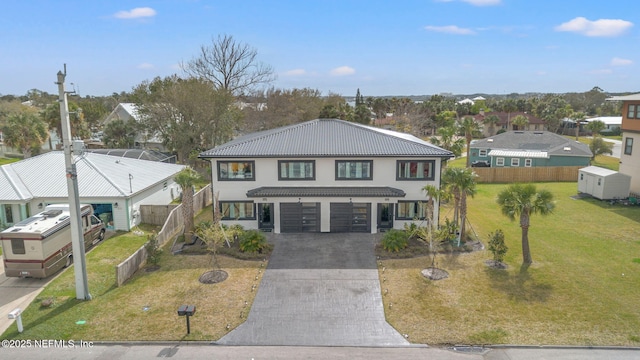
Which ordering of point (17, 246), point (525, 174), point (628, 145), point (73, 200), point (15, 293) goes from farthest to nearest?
point (525, 174)
point (628, 145)
point (17, 246)
point (15, 293)
point (73, 200)

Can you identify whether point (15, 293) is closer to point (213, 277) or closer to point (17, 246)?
point (17, 246)

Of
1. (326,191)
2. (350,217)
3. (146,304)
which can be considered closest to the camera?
(146,304)

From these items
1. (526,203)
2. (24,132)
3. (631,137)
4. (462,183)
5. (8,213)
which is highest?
(24,132)

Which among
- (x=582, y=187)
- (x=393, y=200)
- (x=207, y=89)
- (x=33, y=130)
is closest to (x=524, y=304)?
(x=393, y=200)

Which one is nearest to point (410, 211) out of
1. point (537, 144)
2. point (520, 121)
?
point (537, 144)

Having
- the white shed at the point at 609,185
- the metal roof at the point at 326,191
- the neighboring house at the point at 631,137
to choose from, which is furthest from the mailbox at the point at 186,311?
the neighboring house at the point at 631,137

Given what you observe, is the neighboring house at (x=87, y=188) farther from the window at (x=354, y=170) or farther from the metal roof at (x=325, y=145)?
the window at (x=354, y=170)

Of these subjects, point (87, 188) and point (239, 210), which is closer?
point (239, 210)
